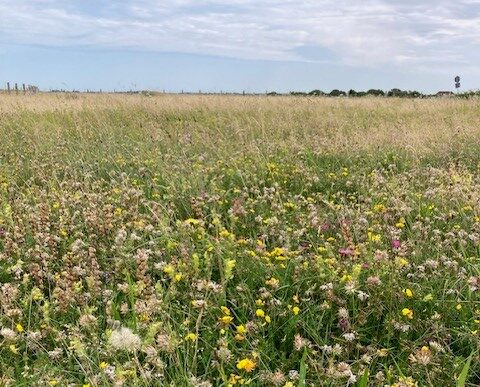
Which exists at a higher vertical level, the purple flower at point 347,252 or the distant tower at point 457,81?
the distant tower at point 457,81

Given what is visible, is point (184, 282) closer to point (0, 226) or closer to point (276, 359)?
point (276, 359)

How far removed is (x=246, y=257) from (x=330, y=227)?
34.9 inches

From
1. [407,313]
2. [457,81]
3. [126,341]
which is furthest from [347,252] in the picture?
[457,81]

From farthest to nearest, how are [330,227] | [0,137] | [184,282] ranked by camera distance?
[0,137] → [330,227] → [184,282]

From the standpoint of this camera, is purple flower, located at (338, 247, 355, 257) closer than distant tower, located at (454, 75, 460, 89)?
Yes

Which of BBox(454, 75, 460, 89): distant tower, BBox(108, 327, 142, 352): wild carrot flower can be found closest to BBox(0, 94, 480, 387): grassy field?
BBox(108, 327, 142, 352): wild carrot flower

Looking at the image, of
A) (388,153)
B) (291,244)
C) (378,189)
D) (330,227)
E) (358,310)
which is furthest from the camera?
(388,153)

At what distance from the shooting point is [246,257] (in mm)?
3094

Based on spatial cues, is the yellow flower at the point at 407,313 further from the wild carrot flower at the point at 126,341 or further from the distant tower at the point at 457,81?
the distant tower at the point at 457,81

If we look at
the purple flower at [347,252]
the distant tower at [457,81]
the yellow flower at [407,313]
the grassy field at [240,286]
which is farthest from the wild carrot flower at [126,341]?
the distant tower at [457,81]

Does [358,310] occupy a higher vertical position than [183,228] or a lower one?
lower

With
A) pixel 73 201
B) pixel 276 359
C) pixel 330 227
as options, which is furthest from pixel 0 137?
pixel 276 359

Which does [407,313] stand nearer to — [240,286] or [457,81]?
[240,286]

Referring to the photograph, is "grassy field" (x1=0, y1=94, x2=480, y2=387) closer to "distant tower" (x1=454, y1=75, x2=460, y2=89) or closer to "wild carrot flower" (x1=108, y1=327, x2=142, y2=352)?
"wild carrot flower" (x1=108, y1=327, x2=142, y2=352)
